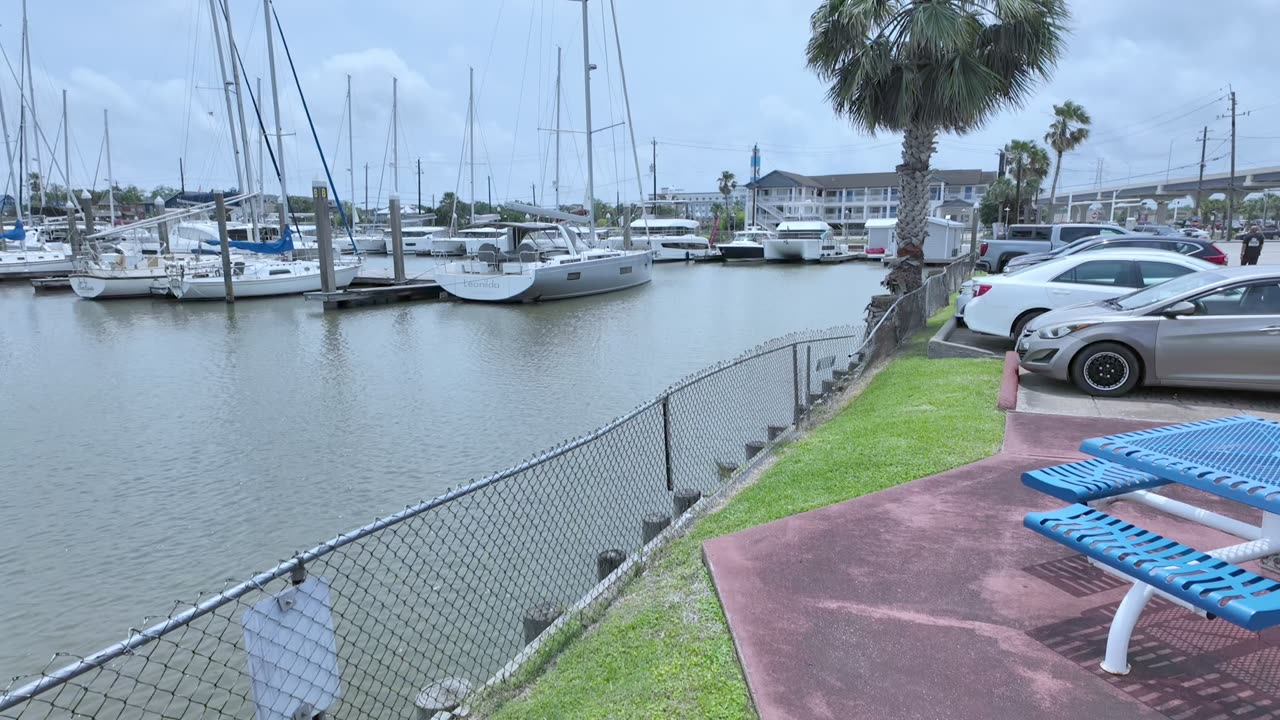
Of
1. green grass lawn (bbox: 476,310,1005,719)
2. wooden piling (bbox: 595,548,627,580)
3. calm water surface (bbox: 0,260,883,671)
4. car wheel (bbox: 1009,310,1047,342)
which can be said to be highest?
car wheel (bbox: 1009,310,1047,342)

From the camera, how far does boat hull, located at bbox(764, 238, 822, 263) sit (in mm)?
→ 56219

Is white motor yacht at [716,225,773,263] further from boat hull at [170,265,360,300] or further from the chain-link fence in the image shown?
the chain-link fence

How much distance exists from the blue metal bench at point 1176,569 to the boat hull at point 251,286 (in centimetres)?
3507

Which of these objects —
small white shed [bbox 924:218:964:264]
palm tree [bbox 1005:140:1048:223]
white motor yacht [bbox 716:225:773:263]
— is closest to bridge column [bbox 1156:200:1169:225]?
palm tree [bbox 1005:140:1048:223]

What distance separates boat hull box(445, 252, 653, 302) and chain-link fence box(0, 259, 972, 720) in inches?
845

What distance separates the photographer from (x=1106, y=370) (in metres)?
8.62

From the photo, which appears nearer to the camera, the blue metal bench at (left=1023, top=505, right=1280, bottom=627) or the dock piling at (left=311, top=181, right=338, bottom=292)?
the blue metal bench at (left=1023, top=505, right=1280, bottom=627)

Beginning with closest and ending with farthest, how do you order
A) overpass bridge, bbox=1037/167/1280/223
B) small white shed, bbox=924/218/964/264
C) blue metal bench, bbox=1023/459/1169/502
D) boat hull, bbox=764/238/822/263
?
1. blue metal bench, bbox=1023/459/1169/502
2. small white shed, bbox=924/218/964/264
3. boat hull, bbox=764/238/822/263
4. overpass bridge, bbox=1037/167/1280/223

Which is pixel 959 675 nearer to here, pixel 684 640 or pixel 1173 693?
pixel 1173 693

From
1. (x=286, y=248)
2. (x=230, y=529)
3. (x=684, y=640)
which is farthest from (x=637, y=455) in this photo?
A: (x=286, y=248)

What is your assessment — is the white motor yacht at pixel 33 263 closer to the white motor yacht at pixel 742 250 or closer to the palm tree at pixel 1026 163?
the white motor yacht at pixel 742 250

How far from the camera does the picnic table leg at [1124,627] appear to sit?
3361 mm

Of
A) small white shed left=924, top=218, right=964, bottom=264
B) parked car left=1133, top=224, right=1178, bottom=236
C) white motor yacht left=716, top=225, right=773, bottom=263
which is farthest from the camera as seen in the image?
white motor yacht left=716, top=225, right=773, bottom=263

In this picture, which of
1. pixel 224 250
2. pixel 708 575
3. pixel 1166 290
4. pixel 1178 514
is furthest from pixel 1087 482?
pixel 224 250
